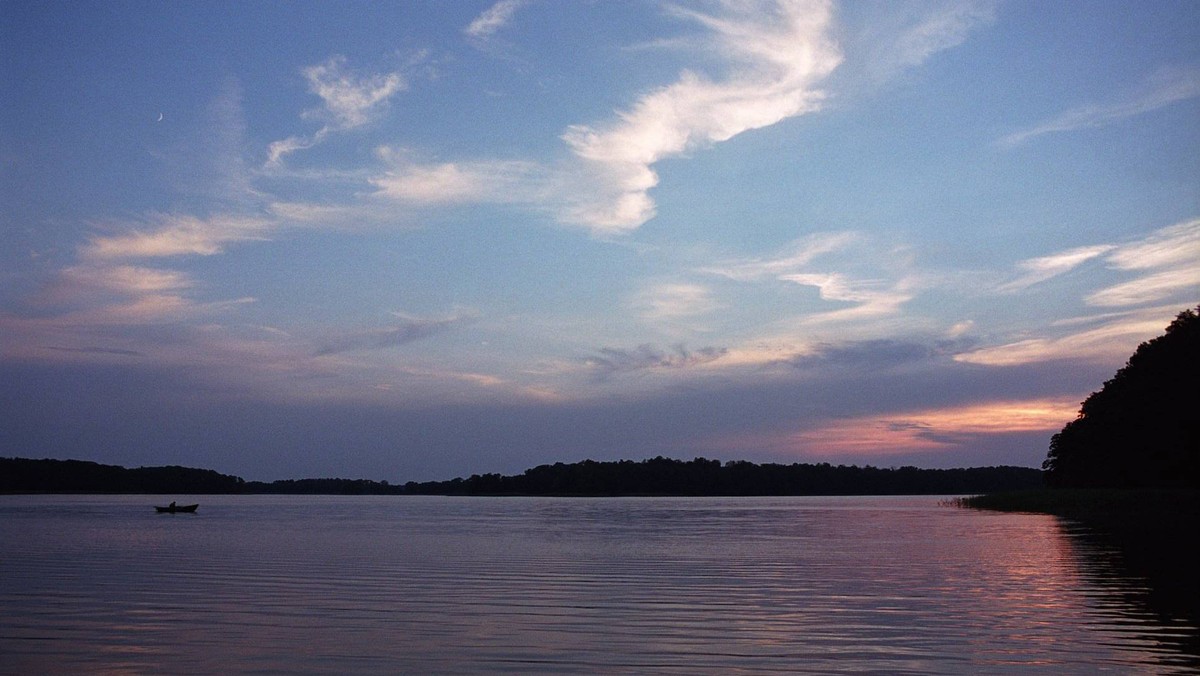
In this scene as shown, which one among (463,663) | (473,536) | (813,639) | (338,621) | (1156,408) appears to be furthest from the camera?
(1156,408)

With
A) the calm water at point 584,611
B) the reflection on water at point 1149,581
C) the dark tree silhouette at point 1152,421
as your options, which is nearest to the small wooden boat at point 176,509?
the calm water at point 584,611

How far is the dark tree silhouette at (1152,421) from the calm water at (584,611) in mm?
37671

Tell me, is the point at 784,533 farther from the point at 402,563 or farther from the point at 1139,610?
the point at 1139,610

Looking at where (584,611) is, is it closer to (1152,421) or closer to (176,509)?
(1152,421)

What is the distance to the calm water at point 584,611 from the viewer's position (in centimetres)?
1494

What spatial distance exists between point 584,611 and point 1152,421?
67449 millimetres

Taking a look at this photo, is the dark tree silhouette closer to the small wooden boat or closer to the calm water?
the calm water

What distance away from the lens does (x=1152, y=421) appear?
2894 inches

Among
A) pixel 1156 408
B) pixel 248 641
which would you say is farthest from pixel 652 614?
pixel 1156 408

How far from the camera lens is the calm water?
49.0ft

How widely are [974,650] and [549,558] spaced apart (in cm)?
2194

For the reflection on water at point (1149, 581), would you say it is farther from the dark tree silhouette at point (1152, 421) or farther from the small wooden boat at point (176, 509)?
the small wooden boat at point (176, 509)

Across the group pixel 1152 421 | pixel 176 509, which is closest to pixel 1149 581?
pixel 1152 421

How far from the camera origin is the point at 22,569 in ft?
102
